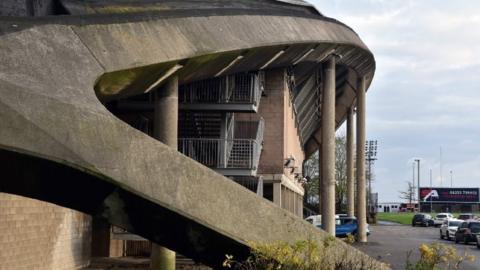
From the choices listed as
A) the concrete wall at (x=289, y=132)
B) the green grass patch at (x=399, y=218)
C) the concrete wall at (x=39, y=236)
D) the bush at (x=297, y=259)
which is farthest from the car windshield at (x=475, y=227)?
the green grass patch at (x=399, y=218)

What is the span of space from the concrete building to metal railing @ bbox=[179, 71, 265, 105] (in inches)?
2.1

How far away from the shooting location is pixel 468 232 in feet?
132

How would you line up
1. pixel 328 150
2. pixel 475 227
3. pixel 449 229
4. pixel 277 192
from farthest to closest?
1. pixel 449 229
2. pixel 475 227
3. pixel 328 150
4. pixel 277 192

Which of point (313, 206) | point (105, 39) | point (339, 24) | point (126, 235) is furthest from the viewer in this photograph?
point (313, 206)

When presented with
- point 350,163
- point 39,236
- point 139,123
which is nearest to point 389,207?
point 350,163

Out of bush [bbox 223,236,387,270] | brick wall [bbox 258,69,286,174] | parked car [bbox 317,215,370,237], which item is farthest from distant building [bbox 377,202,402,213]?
bush [bbox 223,236,387,270]

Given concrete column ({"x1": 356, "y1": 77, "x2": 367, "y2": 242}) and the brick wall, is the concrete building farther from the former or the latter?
concrete column ({"x1": 356, "y1": 77, "x2": 367, "y2": 242})

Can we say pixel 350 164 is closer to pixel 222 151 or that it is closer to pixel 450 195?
pixel 222 151

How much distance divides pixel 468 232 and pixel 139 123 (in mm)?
23529

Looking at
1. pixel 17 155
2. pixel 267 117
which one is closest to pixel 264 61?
pixel 267 117

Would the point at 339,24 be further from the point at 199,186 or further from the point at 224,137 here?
the point at 199,186

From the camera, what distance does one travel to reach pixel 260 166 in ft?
102

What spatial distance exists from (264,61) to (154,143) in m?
15.7

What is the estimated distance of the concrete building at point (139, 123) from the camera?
27.5 ft
